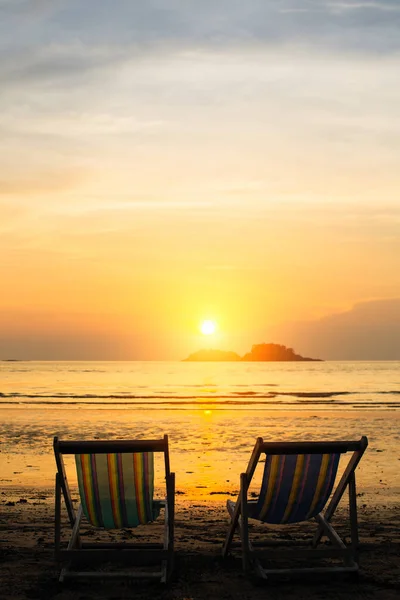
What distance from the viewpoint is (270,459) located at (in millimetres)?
5477

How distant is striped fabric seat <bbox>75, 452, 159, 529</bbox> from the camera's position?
5.57m

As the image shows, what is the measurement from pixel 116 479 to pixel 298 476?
4.76 feet

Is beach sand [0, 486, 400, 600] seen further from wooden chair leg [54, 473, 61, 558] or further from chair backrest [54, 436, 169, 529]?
chair backrest [54, 436, 169, 529]

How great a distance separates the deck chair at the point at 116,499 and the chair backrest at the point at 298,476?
2.54 ft

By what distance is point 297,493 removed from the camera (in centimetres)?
564

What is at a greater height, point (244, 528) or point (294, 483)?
point (294, 483)

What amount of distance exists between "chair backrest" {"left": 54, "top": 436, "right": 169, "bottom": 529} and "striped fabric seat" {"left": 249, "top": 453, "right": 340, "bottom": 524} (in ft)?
2.70

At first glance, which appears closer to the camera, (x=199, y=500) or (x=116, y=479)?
(x=116, y=479)

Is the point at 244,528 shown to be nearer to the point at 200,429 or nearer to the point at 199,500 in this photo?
the point at 199,500

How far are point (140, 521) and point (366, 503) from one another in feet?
13.2

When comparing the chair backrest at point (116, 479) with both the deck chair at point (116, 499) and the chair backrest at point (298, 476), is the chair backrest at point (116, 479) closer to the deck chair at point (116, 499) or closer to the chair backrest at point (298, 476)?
the deck chair at point (116, 499)

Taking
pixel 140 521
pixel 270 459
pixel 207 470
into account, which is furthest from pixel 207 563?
pixel 207 470

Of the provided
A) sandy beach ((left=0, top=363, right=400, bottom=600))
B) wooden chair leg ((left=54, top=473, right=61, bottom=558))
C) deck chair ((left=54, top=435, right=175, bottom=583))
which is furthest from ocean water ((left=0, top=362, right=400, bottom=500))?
wooden chair leg ((left=54, top=473, right=61, bottom=558))

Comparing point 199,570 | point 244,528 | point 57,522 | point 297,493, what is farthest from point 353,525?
point 57,522
